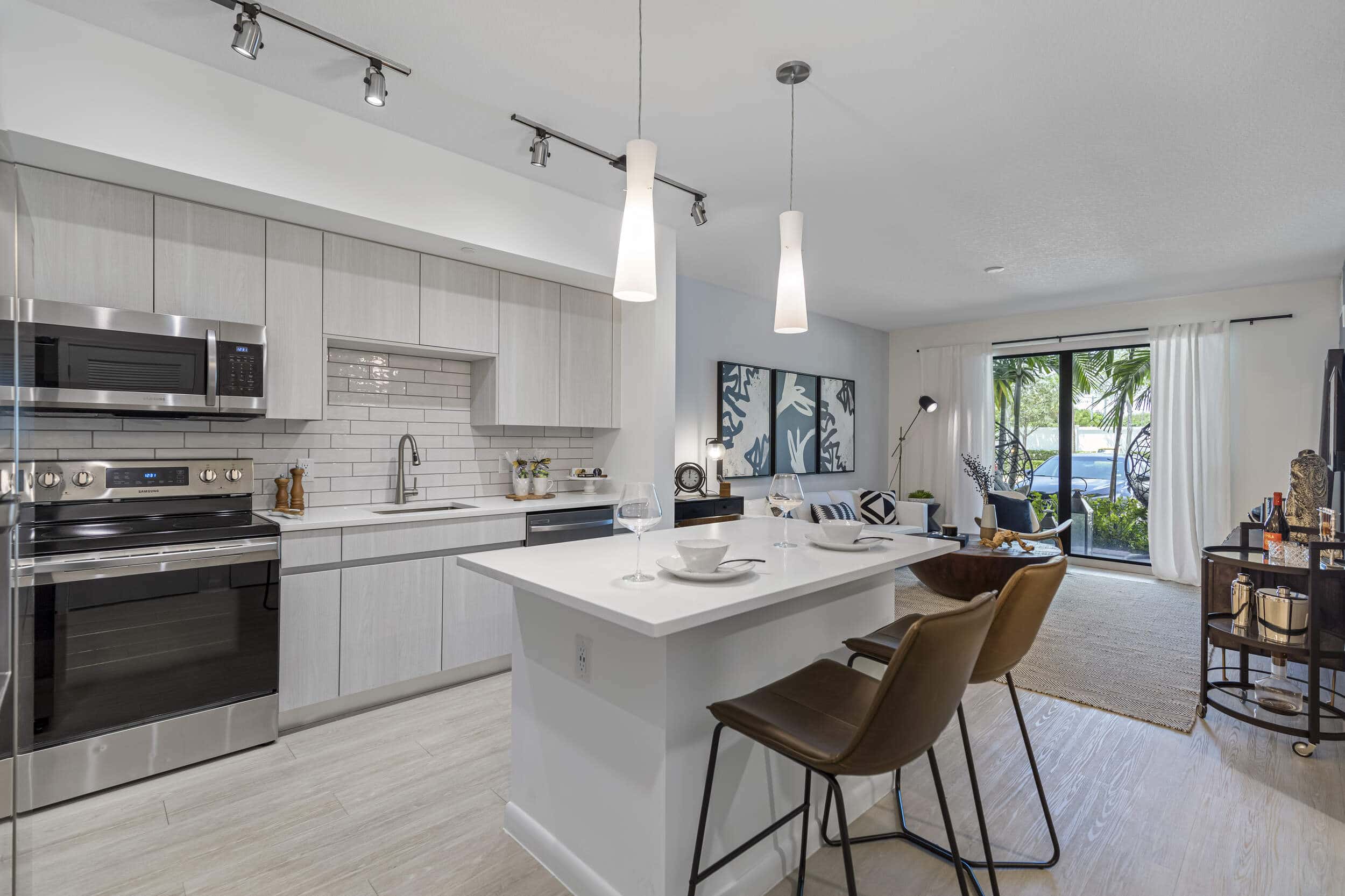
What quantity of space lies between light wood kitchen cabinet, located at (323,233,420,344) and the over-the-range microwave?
40 cm

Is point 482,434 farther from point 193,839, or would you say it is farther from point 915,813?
point 915,813

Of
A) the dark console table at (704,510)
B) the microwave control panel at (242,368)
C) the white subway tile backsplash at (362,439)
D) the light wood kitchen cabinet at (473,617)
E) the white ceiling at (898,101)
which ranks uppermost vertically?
the white ceiling at (898,101)

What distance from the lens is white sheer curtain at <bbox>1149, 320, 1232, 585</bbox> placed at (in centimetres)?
529

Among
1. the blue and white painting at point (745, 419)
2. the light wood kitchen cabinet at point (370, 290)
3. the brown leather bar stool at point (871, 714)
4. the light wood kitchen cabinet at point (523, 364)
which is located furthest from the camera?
the blue and white painting at point (745, 419)

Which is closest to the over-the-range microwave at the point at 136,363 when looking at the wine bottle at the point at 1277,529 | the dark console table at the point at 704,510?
the dark console table at the point at 704,510

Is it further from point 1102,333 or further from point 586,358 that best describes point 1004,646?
point 1102,333

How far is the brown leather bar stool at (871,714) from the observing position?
119 centimetres

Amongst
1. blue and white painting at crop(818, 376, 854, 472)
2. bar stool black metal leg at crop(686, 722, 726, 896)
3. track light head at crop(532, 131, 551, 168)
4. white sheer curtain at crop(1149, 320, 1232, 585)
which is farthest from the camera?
blue and white painting at crop(818, 376, 854, 472)

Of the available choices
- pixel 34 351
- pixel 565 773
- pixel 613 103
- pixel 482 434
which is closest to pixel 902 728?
pixel 565 773

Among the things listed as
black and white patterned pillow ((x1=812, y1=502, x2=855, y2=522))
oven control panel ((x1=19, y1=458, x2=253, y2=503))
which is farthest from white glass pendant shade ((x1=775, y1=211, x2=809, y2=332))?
black and white patterned pillow ((x1=812, y1=502, x2=855, y2=522))

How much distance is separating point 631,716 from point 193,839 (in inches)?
61.0

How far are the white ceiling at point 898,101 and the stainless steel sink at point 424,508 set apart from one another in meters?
1.56

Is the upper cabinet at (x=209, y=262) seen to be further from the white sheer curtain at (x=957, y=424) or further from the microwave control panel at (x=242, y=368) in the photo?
the white sheer curtain at (x=957, y=424)

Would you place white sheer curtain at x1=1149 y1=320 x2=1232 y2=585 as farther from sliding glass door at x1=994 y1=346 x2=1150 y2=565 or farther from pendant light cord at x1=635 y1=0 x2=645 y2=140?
pendant light cord at x1=635 y1=0 x2=645 y2=140
